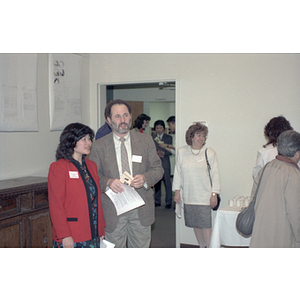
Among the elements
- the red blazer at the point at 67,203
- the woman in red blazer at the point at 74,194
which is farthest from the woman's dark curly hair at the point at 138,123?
the red blazer at the point at 67,203

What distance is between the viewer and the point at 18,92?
3068mm

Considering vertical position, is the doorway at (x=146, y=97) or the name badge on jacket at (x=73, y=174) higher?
the doorway at (x=146, y=97)

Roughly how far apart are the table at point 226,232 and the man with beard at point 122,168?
0.74 metres

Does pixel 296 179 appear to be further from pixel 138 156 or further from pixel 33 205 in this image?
pixel 33 205

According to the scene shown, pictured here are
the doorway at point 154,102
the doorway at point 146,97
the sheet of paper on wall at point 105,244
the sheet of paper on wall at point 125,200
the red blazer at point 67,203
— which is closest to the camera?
the red blazer at point 67,203

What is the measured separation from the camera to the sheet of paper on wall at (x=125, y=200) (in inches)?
88.8

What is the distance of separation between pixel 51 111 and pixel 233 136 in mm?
2023

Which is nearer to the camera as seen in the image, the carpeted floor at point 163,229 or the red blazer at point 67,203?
the red blazer at point 67,203

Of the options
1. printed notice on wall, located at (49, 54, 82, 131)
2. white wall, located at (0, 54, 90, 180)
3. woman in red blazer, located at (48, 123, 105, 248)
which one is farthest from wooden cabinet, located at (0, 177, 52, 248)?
woman in red blazer, located at (48, 123, 105, 248)

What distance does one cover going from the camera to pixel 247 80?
337 centimetres

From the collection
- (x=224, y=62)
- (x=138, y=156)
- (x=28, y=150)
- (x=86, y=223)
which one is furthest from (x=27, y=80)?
(x=224, y=62)

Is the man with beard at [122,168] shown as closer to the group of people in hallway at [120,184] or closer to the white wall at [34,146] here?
the group of people in hallway at [120,184]

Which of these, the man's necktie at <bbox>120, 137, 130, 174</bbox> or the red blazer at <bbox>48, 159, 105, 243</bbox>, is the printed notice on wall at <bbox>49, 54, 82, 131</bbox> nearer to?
the man's necktie at <bbox>120, 137, 130, 174</bbox>

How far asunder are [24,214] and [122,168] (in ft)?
3.70
